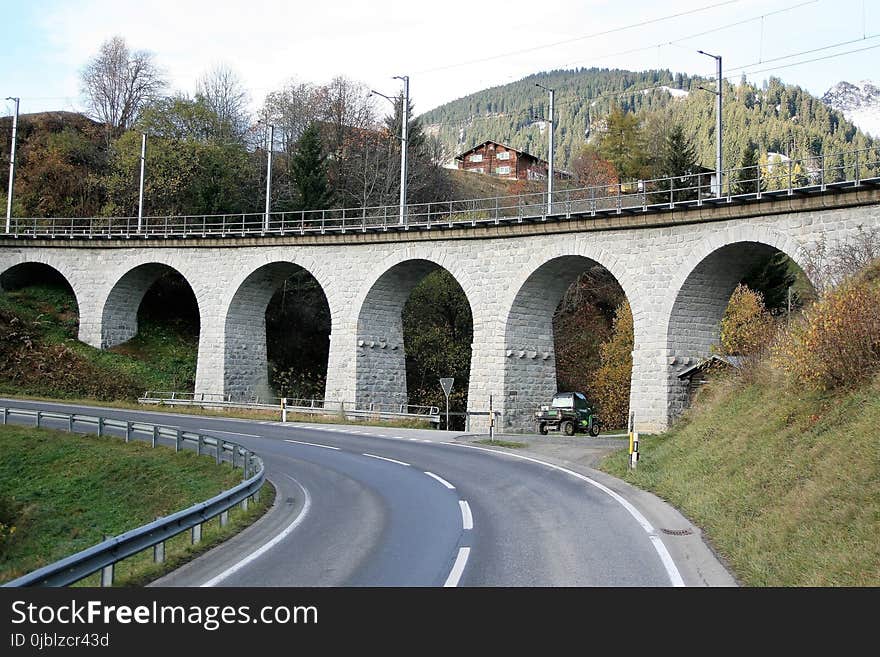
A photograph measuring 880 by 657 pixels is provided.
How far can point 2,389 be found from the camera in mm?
43719

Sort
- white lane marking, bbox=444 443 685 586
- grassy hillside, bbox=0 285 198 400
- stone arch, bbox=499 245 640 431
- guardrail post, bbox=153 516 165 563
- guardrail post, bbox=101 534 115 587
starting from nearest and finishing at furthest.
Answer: guardrail post, bbox=101 534 115 587 → white lane marking, bbox=444 443 685 586 → guardrail post, bbox=153 516 165 563 → stone arch, bbox=499 245 640 431 → grassy hillside, bbox=0 285 198 400

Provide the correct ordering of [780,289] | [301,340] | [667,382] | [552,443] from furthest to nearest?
[301,340] → [780,289] → [667,382] → [552,443]

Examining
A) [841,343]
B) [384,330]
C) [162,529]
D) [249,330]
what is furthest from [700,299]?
[162,529]

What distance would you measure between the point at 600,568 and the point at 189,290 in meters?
52.1

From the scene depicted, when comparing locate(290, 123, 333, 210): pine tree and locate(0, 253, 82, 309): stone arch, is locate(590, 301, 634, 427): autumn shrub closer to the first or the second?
locate(290, 123, 333, 210): pine tree

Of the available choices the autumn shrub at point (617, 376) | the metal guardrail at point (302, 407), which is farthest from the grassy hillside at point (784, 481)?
the autumn shrub at point (617, 376)

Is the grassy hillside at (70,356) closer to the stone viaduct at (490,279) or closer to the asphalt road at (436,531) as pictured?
the stone viaduct at (490,279)

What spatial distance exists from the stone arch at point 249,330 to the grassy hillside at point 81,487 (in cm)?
1682

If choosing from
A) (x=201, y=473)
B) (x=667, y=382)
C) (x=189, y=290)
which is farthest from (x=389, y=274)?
(x=189, y=290)

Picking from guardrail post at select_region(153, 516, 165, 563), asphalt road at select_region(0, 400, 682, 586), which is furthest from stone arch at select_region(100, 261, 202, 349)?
guardrail post at select_region(153, 516, 165, 563)

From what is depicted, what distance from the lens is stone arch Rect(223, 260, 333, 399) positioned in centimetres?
4466

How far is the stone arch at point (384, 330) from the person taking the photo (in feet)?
131

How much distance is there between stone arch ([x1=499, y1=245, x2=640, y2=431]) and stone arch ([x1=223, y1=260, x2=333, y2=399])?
12721 mm

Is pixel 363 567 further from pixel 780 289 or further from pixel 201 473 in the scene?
pixel 780 289
